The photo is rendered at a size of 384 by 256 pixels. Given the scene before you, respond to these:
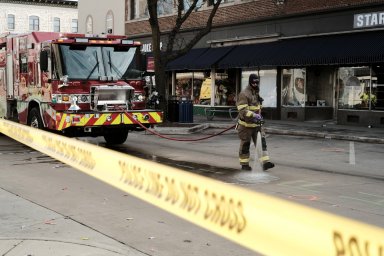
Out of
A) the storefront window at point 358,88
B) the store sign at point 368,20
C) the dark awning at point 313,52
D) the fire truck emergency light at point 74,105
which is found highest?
the store sign at point 368,20

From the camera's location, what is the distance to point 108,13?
33250 mm

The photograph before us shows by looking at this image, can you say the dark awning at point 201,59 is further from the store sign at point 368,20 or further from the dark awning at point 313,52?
the store sign at point 368,20

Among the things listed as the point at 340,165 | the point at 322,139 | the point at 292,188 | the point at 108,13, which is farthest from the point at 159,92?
the point at 108,13

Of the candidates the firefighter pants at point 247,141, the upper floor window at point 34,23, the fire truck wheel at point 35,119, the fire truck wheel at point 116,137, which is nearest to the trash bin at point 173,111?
the fire truck wheel at point 116,137

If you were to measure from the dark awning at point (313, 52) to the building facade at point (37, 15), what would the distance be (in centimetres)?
4665

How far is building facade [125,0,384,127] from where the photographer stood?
18.5 meters

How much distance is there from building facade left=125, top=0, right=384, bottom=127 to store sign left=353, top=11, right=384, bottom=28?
4 cm

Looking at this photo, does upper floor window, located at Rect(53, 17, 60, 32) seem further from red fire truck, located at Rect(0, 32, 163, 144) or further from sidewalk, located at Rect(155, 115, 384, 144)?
red fire truck, located at Rect(0, 32, 163, 144)

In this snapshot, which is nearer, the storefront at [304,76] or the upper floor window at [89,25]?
the storefront at [304,76]

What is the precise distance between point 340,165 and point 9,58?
29.5ft

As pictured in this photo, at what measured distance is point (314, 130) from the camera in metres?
17.5

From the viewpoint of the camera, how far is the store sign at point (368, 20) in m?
17.9

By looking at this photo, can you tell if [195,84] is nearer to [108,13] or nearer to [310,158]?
[108,13]

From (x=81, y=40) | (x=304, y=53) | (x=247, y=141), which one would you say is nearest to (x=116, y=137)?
(x=81, y=40)
